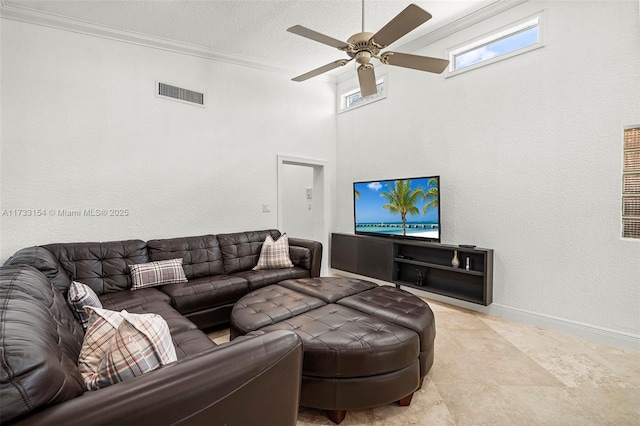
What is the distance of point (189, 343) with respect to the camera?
5.65 ft

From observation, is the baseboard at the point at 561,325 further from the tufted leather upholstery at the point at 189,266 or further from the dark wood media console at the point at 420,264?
the tufted leather upholstery at the point at 189,266

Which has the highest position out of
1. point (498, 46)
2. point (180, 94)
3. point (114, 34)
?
point (114, 34)

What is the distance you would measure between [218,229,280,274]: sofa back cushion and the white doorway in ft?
2.42

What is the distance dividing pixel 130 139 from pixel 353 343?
3.37m

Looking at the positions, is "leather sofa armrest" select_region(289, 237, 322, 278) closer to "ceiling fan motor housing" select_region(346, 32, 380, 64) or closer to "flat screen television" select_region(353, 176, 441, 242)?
"flat screen television" select_region(353, 176, 441, 242)

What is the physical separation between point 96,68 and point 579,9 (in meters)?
4.89

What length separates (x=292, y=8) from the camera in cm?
308

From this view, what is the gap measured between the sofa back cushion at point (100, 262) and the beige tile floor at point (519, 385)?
1166 millimetres

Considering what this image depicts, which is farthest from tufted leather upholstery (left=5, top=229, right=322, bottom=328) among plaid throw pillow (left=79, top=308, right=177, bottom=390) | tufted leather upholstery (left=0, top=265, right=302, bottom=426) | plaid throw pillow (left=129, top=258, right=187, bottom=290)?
plaid throw pillow (left=79, top=308, right=177, bottom=390)

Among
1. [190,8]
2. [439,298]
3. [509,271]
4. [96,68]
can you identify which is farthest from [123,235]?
[509,271]

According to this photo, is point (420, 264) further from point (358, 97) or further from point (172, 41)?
point (172, 41)

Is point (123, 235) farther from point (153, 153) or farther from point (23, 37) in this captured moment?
point (23, 37)

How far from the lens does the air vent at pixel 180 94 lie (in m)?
3.65

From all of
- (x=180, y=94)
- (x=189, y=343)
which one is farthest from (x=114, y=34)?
(x=189, y=343)
